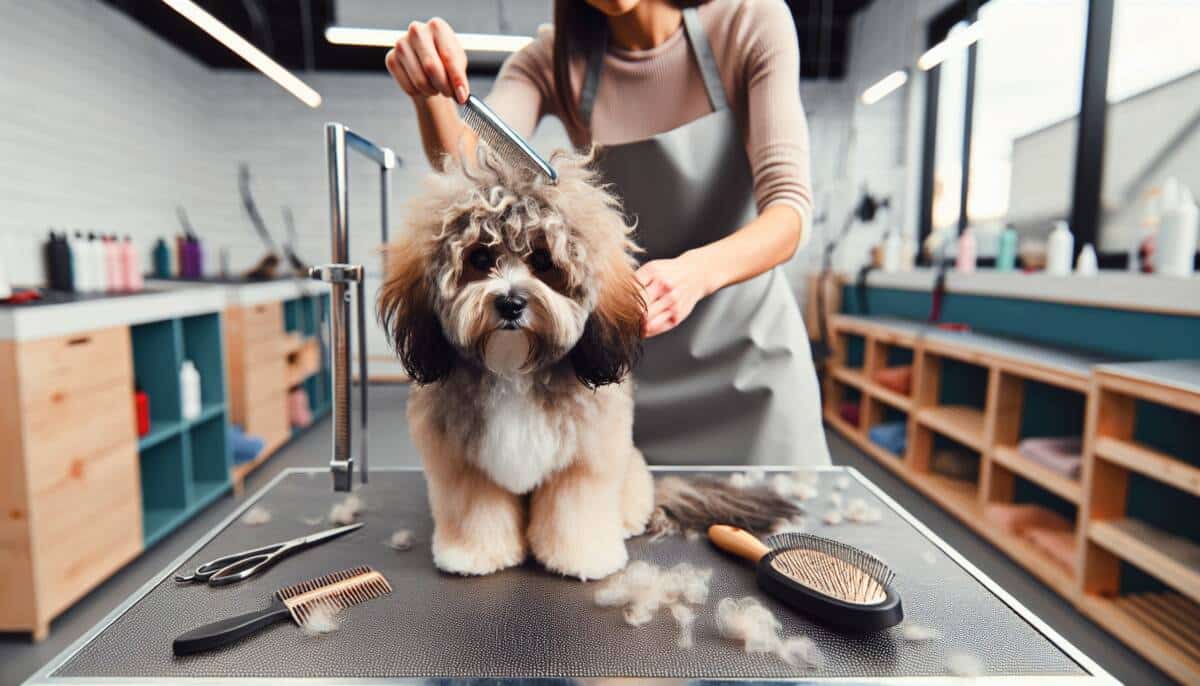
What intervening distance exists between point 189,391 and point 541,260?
3.15m

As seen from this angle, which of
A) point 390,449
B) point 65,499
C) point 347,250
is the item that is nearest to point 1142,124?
point 347,250

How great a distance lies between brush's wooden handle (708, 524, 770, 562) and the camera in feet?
3.22

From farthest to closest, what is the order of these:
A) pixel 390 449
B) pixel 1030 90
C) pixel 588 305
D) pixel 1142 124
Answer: pixel 390 449
pixel 1030 90
pixel 1142 124
pixel 588 305

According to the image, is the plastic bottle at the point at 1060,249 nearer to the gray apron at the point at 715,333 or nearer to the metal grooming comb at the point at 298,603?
the gray apron at the point at 715,333

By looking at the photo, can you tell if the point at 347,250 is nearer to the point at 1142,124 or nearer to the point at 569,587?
the point at 569,587

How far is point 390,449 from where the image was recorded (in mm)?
4340

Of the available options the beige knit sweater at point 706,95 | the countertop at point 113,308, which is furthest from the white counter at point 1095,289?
the countertop at point 113,308

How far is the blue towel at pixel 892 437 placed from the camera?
4.12 meters

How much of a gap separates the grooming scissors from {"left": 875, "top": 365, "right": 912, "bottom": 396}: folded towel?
12.6 ft

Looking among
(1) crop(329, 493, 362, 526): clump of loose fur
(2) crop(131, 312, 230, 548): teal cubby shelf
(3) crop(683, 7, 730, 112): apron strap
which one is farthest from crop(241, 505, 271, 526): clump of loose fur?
(2) crop(131, 312, 230, 548): teal cubby shelf

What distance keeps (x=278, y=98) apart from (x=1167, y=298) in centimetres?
676

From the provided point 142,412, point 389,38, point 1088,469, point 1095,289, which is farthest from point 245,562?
point 1095,289

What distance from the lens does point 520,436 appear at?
90 cm

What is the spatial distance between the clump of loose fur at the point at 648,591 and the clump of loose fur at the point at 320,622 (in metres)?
0.34
